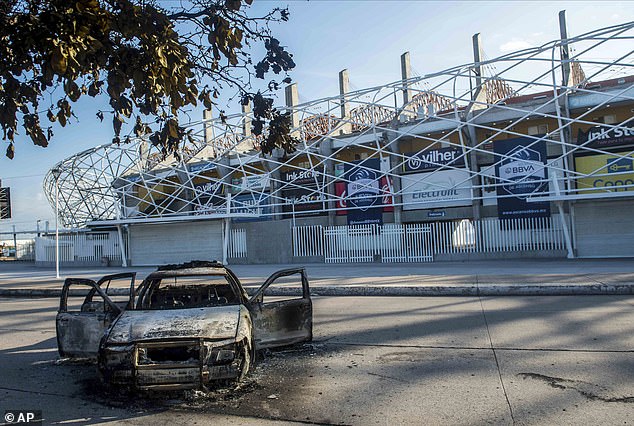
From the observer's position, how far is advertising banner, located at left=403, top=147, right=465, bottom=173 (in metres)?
25.8

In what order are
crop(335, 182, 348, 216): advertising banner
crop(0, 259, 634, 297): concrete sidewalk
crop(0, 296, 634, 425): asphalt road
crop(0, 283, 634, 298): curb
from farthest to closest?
crop(335, 182, 348, 216): advertising banner
crop(0, 259, 634, 297): concrete sidewalk
crop(0, 283, 634, 298): curb
crop(0, 296, 634, 425): asphalt road

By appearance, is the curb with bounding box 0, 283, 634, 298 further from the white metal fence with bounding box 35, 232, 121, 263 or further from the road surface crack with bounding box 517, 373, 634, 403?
the white metal fence with bounding box 35, 232, 121, 263

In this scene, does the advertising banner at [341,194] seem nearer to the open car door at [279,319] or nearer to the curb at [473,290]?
→ the curb at [473,290]

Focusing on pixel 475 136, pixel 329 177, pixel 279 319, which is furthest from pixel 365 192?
pixel 279 319

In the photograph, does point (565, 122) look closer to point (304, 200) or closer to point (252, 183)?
point (304, 200)

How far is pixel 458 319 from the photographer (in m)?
8.85

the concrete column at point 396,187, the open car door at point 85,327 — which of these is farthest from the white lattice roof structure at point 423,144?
the open car door at point 85,327

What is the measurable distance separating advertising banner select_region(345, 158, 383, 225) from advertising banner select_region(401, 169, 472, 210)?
5.29 feet

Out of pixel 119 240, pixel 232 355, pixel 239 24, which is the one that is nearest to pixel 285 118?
pixel 239 24

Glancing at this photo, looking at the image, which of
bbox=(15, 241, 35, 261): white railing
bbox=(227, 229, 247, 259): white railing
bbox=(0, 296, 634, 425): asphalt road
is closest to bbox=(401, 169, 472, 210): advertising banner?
bbox=(227, 229, 247, 259): white railing

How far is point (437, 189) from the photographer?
25906mm

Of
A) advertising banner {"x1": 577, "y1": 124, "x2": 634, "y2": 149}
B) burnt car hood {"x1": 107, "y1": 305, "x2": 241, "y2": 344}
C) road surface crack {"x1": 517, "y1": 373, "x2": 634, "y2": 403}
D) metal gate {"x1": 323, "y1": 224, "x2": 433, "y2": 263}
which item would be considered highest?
advertising banner {"x1": 577, "y1": 124, "x2": 634, "y2": 149}

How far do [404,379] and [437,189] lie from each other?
21386 millimetres

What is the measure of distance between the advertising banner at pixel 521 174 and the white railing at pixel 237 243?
13.1 metres
